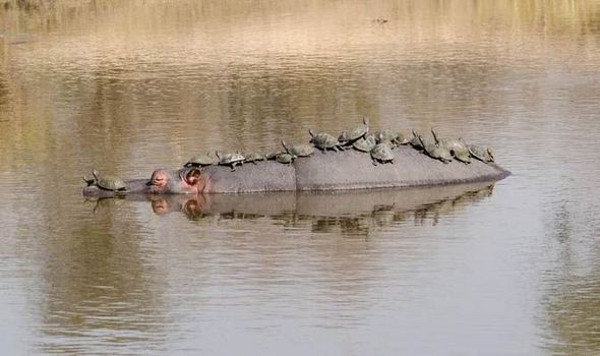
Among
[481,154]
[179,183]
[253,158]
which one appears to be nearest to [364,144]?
[253,158]

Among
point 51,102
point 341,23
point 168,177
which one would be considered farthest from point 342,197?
point 341,23

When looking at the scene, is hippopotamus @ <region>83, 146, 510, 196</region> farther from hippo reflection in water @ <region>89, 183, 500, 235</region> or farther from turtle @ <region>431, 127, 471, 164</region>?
turtle @ <region>431, 127, 471, 164</region>

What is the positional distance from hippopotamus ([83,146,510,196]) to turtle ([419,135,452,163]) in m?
0.16

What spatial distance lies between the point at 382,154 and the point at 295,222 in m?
1.73

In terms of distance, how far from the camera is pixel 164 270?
1383 centimetres

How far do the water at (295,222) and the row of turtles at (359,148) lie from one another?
48 centimetres

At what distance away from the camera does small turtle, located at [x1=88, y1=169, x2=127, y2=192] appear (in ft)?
56.2

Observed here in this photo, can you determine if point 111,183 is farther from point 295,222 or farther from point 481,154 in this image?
point 481,154

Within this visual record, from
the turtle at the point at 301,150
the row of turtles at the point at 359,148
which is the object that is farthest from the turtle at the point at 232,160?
the turtle at the point at 301,150

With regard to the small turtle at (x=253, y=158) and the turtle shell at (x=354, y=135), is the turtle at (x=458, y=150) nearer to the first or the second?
the turtle shell at (x=354, y=135)

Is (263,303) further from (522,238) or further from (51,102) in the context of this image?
(51,102)

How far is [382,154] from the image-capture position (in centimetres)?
1717

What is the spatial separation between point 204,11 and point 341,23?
12.7 ft

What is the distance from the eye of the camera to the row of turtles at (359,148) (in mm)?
17250
